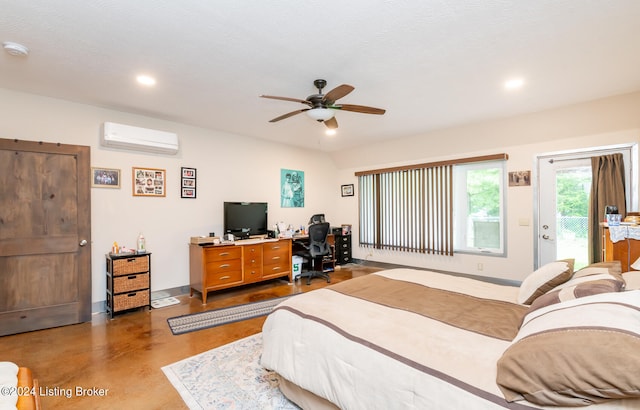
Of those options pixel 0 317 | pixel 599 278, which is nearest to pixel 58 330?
pixel 0 317

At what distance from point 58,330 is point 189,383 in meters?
2.06

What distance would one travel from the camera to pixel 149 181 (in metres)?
4.11

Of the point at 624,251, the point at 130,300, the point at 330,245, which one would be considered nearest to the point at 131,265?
the point at 130,300

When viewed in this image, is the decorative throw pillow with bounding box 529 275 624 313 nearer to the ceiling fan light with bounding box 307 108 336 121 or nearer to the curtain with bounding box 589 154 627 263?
the ceiling fan light with bounding box 307 108 336 121

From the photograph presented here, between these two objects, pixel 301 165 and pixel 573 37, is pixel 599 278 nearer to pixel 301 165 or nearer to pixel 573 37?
pixel 573 37

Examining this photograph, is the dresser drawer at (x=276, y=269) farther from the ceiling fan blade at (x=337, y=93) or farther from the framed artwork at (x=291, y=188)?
the ceiling fan blade at (x=337, y=93)

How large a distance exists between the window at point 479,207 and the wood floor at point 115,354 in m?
3.70

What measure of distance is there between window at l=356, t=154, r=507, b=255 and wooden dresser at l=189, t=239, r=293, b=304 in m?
2.20

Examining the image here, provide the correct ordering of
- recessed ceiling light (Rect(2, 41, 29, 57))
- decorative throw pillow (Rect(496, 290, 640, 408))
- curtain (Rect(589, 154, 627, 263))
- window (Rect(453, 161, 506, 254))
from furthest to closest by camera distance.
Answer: window (Rect(453, 161, 506, 254)), curtain (Rect(589, 154, 627, 263)), recessed ceiling light (Rect(2, 41, 29, 57)), decorative throw pillow (Rect(496, 290, 640, 408))

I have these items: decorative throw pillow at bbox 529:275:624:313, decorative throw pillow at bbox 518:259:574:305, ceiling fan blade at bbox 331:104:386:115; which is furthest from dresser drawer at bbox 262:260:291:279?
decorative throw pillow at bbox 529:275:624:313

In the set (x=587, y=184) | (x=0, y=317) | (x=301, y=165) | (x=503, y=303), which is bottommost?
(x=0, y=317)

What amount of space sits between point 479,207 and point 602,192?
1.51m

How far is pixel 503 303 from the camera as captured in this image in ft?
6.38

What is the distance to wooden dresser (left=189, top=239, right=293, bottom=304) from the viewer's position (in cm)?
409
